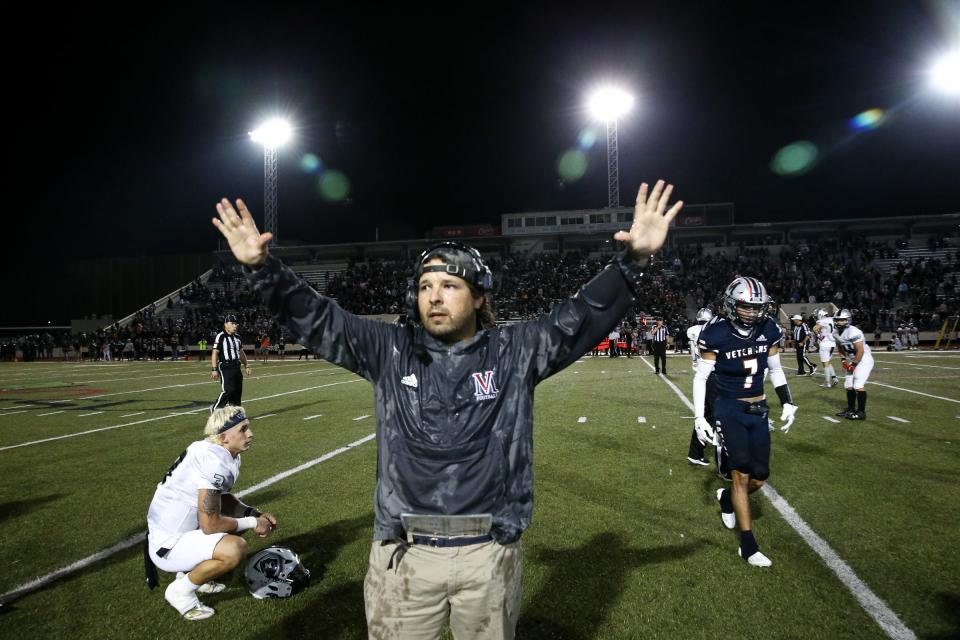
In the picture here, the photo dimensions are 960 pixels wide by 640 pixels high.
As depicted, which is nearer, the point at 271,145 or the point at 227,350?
the point at 227,350

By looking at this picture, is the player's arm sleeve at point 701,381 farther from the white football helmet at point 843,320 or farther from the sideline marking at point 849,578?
the white football helmet at point 843,320

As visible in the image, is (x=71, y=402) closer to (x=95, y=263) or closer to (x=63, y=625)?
(x=63, y=625)

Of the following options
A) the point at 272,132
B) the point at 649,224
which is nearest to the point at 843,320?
the point at 649,224

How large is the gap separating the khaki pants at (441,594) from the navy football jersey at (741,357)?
370cm

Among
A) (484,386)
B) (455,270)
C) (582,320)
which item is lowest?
(484,386)

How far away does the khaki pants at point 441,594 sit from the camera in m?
1.80

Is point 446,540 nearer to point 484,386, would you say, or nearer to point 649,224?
point 484,386

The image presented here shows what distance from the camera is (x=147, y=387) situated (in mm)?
→ 17828

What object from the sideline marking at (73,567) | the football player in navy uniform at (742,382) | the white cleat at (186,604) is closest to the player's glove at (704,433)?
the football player in navy uniform at (742,382)

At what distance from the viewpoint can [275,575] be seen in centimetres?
378

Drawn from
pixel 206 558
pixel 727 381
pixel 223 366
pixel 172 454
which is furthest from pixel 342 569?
pixel 223 366

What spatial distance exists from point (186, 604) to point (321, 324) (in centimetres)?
278

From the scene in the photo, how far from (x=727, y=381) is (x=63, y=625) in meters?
5.35

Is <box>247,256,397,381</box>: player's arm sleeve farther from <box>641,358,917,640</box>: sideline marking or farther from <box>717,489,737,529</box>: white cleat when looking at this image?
<box>717,489,737,529</box>: white cleat
